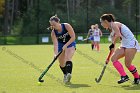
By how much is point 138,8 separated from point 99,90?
36006 millimetres

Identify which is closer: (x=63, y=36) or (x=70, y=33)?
(x=70, y=33)

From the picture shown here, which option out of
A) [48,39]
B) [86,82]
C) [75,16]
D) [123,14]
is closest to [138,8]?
[123,14]

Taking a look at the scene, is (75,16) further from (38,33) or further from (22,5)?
(22,5)

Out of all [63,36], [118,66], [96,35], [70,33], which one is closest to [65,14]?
[96,35]

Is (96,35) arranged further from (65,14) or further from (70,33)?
(65,14)

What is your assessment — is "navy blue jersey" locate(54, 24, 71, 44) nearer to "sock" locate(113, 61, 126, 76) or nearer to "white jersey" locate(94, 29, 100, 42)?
"sock" locate(113, 61, 126, 76)

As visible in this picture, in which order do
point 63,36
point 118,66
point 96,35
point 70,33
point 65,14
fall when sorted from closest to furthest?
point 118,66 → point 70,33 → point 63,36 → point 96,35 → point 65,14

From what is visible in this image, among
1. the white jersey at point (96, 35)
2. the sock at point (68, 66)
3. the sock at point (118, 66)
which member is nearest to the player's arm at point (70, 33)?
the sock at point (68, 66)

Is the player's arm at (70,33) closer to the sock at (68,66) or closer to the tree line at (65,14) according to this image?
the sock at (68,66)

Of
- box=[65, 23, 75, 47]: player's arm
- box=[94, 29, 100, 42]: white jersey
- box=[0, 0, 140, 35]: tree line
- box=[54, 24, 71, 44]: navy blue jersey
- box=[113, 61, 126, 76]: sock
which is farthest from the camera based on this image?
box=[0, 0, 140, 35]: tree line

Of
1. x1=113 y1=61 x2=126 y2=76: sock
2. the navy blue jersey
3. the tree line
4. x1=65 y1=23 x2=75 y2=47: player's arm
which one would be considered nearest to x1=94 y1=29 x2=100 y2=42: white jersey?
the tree line

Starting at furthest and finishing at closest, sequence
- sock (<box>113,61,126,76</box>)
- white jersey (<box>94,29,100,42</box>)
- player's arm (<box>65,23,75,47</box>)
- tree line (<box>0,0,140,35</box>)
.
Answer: tree line (<box>0,0,140,35</box>) → white jersey (<box>94,29,100,42</box>) → player's arm (<box>65,23,75,47</box>) → sock (<box>113,61,126,76</box>)

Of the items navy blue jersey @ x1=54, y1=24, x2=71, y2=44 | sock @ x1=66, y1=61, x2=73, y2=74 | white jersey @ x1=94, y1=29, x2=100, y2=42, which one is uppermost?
navy blue jersey @ x1=54, y1=24, x2=71, y2=44

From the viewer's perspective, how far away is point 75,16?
46.8 metres
